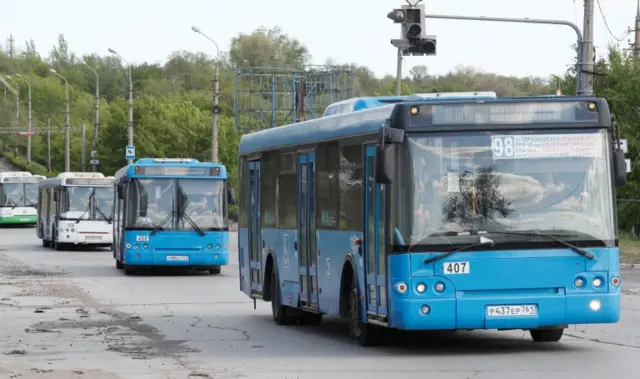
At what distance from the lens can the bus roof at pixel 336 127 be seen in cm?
1448

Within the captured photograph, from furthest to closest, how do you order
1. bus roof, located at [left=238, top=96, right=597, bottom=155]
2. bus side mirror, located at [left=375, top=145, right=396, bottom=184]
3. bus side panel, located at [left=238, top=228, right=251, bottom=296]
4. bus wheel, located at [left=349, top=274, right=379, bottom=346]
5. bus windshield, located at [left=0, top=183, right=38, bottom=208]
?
bus windshield, located at [left=0, top=183, right=38, bottom=208] → bus side panel, located at [left=238, top=228, right=251, bottom=296] → bus wheel, located at [left=349, top=274, right=379, bottom=346] → bus roof, located at [left=238, top=96, right=597, bottom=155] → bus side mirror, located at [left=375, top=145, right=396, bottom=184]

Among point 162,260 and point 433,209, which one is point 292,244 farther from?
point 162,260

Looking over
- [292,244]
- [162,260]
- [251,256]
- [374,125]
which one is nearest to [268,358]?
[374,125]

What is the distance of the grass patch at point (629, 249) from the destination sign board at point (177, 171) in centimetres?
1049

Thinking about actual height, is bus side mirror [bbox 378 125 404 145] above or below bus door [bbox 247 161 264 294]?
above

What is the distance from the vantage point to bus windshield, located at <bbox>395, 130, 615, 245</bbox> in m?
14.2

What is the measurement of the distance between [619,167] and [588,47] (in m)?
17.2

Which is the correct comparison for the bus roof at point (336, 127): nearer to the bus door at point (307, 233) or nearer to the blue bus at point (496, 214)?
the blue bus at point (496, 214)

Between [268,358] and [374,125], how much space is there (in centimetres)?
255

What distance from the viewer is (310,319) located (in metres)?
19.1

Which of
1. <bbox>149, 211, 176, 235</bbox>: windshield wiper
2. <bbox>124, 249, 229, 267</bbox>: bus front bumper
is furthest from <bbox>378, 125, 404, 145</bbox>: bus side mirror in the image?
<bbox>149, 211, 176, 235</bbox>: windshield wiper

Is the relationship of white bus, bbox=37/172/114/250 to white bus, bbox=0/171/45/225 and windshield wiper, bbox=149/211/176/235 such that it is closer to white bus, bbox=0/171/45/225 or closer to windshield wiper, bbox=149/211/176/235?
windshield wiper, bbox=149/211/176/235

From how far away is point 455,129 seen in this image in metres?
14.3

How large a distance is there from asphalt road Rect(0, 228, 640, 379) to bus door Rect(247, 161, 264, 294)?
1.78 ft
